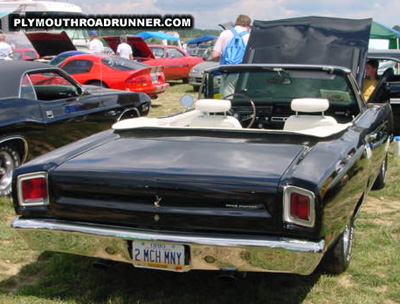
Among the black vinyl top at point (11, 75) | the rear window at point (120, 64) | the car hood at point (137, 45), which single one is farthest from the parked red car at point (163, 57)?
the black vinyl top at point (11, 75)

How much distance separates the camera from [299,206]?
112 inches

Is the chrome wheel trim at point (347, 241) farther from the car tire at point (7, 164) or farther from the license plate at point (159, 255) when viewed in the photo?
the car tire at point (7, 164)

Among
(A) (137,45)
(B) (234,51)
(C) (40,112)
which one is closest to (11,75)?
(C) (40,112)

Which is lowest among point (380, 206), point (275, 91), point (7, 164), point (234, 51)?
point (380, 206)

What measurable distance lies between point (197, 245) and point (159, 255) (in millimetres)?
247

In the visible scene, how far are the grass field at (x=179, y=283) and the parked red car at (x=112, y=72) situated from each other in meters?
7.69

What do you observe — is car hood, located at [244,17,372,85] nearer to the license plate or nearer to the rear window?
the license plate

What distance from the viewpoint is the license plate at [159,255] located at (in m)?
2.98

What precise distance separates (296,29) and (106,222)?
439cm

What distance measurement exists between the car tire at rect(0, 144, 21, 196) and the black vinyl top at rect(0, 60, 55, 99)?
54 centimetres

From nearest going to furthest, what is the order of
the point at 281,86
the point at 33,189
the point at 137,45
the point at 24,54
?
the point at 33,189 < the point at 281,86 < the point at 137,45 < the point at 24,54

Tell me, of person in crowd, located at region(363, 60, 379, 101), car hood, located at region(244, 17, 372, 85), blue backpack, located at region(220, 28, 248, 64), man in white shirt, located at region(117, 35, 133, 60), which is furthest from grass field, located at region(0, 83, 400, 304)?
man in white shirt, located at region(117, 35, 133, 60)

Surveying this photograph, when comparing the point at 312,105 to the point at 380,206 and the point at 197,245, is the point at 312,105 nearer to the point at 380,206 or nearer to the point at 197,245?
the point at 197,245

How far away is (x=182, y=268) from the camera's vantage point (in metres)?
3.01
